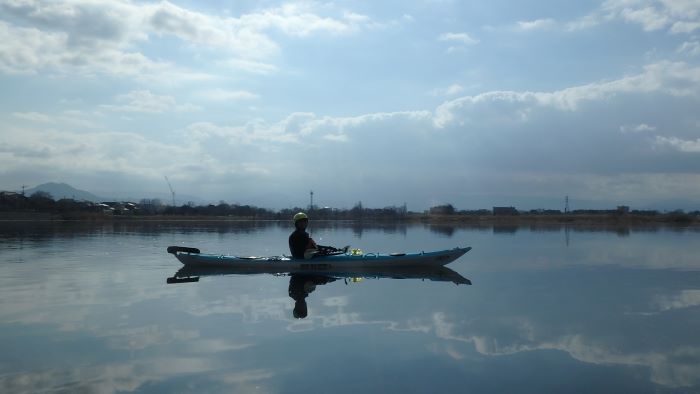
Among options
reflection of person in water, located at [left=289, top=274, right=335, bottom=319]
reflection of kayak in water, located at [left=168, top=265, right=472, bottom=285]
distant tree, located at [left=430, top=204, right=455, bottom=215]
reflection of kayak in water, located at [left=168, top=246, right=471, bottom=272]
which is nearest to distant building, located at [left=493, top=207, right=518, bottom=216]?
distant tree, located at [left=430, top=204, right=455, bottom=215]

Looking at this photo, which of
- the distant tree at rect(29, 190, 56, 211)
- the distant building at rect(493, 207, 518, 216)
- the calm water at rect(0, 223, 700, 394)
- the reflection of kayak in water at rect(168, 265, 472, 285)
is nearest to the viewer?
the calm water at rect(0, 223, 700, 394)

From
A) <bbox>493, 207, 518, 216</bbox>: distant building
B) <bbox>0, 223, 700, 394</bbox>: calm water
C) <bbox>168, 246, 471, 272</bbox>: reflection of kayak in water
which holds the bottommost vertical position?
<bbox>0, 223, 700, 394</bbox>: calm water

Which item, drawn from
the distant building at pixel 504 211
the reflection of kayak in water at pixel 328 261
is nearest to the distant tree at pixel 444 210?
the distant building at pixel 504 211

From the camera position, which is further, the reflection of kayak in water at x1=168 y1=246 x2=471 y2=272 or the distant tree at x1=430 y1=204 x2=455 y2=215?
the distant tree at x1=430 y1=204 x2=455 y2=215

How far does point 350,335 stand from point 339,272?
29.8 ft

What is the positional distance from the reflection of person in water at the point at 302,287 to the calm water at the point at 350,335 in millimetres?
267

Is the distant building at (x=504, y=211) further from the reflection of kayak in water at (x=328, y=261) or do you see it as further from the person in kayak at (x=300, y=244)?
the person in kayak at (x=300, y=244)

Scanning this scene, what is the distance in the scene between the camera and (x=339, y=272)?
60.9ft

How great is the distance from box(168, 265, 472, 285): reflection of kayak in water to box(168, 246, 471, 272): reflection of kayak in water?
0.08 meters

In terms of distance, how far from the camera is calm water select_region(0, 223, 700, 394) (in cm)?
710

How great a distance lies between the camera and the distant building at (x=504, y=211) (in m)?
111

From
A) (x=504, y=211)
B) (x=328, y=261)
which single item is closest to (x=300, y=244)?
(x=328, y=261)

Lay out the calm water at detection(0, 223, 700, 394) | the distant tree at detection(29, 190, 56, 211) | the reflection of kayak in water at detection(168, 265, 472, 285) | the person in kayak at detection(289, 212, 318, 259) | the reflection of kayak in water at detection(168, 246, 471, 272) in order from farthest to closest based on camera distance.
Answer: the distant tree at detection(29, 190, 56, 211), the person in kayak at detection(289, 212, 318, 259), the reflection of kayak in water at detection(168, 246, 471, 272), the reflection of kayak in water at detection(168, 265, 472, 285), the calm water at detection(0, 223, 700, 394)

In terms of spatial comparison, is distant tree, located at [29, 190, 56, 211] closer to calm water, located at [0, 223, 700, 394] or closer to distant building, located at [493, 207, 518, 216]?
distant building, located at [493, 207, 518, 216]
